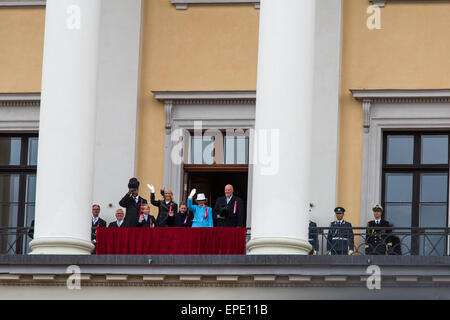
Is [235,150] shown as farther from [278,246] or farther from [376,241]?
[278,246]

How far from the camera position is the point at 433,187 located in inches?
1182

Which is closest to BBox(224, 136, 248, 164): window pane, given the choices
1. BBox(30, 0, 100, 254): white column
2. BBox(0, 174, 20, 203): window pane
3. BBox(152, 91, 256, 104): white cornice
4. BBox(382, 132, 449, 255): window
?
BBox(152, 91, 256, 104): white cornice

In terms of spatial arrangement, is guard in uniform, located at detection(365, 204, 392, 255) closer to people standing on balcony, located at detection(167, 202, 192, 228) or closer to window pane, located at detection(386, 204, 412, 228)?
window pane, located at detection(386, 204, 412, 228)

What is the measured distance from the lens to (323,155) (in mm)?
29938

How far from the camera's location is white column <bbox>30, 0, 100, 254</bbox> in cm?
2570

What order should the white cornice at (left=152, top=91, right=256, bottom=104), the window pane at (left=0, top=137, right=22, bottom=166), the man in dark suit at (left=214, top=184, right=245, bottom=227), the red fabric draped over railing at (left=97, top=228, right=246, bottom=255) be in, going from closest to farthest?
the red fabric draped over railing at (left=97, top=228, right=246, bottom=255) < the man in dark suit at (left=214, top=184, right=245, bottom=227) < the white cornice at (left=152, top=91, right=256, bottom=104) < the window pane at (left=0, top=137, right=22, bottom=166)

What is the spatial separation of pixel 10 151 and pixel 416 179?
8.97m

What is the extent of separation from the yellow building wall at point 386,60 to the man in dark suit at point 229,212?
3650 millimetres

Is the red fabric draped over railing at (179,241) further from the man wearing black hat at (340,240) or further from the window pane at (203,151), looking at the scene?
the window pane at (203,151)

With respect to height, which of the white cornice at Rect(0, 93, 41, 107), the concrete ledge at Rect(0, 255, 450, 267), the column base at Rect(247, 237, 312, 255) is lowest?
the concrete ledge at Rect(0, 255, 450, 267)

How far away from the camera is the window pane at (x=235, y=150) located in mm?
30750

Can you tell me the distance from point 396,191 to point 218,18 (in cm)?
540

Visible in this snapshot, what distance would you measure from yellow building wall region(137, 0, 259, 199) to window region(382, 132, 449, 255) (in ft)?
11.2

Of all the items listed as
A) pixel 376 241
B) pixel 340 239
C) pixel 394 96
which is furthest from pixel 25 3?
pixel 376 241
